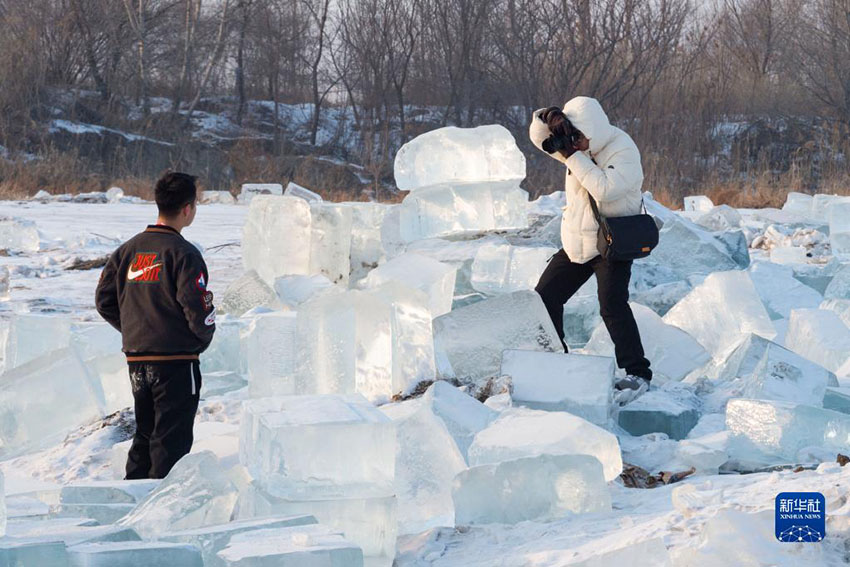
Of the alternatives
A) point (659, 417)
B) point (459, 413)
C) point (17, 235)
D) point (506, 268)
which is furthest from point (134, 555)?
point (17, 235)

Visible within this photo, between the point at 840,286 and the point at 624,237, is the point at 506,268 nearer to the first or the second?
the point at 624,237

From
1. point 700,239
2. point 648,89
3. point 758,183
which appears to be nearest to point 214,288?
point 700,239

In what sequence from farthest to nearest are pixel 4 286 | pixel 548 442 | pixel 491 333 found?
1. pixel 4 286
2. pixel 491 333
3. pixel 548 442

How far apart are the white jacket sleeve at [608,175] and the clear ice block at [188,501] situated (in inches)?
79.7

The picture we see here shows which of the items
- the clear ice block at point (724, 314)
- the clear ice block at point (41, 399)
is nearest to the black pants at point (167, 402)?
the clear ice block at point (41, 399)

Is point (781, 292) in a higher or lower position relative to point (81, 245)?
higher

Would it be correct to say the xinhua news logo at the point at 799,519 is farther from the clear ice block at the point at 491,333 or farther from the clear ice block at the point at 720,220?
the clear ice block at the point at 720,220

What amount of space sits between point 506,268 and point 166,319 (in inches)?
126

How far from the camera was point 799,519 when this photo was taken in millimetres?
2010

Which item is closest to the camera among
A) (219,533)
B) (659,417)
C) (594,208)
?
(219,533)

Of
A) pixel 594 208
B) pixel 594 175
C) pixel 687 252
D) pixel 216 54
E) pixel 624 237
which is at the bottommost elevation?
pixel 687 252

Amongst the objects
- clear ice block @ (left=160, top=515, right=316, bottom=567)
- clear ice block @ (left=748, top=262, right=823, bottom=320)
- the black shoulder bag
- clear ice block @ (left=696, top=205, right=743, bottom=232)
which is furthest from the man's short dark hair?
clear ice block @ (left=696, top=205, right=743, bottom=232)

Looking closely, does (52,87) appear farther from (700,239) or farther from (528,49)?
(700,239)

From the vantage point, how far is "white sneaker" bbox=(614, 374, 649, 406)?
3.99 metres
